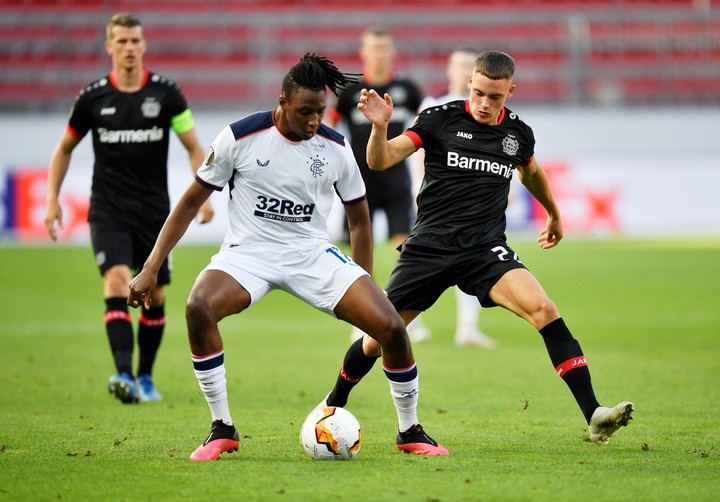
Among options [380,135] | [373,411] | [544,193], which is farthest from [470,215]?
[373,411]

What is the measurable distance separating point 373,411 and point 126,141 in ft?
8.82

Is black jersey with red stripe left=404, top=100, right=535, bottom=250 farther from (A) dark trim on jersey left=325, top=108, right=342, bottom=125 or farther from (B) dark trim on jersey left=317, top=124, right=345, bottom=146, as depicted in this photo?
(A) dark trim on jersey left=325, top=108, right=342, bottom=125

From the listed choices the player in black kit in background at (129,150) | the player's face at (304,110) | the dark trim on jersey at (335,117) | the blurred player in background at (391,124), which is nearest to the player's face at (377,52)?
the blurred player in background at (391,124)

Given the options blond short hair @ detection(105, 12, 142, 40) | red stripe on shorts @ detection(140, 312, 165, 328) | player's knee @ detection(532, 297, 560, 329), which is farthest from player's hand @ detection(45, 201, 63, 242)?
player's knee @ detection(532, 297, 560, 329)

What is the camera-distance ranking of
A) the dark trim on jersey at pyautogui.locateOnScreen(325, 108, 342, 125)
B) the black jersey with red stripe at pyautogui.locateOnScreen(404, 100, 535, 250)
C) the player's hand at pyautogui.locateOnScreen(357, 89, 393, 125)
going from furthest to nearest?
the dark trim on jersey at pyautogui.locateOnScreen(325, 108, 342, 125) → the black jersey with red stripe at pyautogui.locateOnScreen(404, 100, 535, 250) → the player's hand at pyautogui.locateOnScreen(357, 89, 393, 125)

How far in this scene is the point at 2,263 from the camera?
758 inches

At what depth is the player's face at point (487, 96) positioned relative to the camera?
19.8ft

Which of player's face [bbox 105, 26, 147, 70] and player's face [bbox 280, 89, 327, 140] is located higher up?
player's face [bbox 105, 26, 147, 70]

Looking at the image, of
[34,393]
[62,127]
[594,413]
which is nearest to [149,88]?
[34,393]

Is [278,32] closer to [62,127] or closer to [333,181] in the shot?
[62,127]

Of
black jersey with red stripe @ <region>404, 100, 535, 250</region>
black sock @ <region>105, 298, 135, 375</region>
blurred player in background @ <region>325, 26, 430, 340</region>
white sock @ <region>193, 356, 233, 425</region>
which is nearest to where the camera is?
white sock @ <region>193, 356, 233, 425</region>

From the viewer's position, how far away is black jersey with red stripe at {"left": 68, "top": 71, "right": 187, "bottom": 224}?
789 cm

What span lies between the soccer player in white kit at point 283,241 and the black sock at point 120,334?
2101mm

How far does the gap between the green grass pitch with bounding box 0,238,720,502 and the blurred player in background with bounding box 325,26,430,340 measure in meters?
1.31
